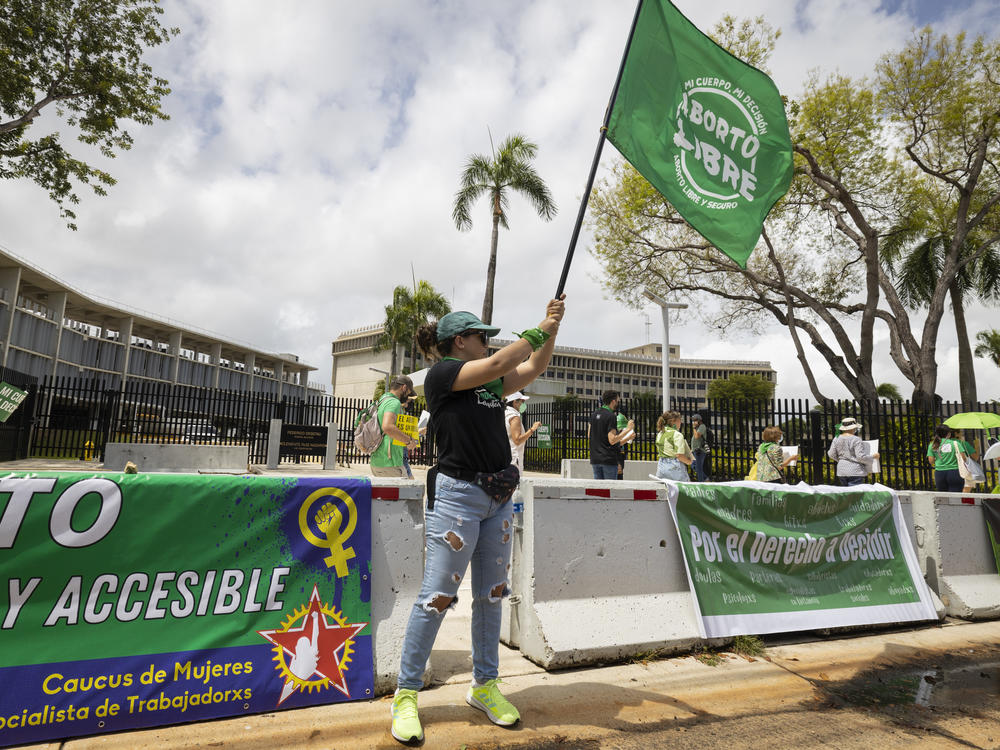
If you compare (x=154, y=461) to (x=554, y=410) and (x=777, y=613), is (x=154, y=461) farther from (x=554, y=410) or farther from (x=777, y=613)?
(x=777, y=613)

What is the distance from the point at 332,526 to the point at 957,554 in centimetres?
554

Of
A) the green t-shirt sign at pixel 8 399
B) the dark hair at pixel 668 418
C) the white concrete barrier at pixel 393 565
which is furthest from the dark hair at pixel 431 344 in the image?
the green t-shirt sign at pixel 8 399

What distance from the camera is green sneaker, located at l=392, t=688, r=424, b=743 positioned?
2.53m

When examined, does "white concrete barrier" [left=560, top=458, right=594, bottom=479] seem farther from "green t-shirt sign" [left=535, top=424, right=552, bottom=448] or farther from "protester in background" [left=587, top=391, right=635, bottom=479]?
"green t-shirt sign" [left=535, top=424, right=552, bottom=448]

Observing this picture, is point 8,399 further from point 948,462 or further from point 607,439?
point 948,462

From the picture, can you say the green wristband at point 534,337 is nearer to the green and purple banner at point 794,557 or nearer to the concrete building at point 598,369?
the green and purple banner at point 794,557

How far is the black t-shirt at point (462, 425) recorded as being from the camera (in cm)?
270

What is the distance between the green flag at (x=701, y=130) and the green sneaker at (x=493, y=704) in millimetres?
3169

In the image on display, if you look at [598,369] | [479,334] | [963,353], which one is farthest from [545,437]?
[598,369]

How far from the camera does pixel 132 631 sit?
8.76ft

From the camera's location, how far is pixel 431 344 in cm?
308

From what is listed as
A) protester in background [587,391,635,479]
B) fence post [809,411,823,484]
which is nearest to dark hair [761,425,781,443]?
protester in background [587,391,635,479]

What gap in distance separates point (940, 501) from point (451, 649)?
15.1 feet

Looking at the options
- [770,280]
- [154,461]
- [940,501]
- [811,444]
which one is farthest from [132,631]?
[770,280]
